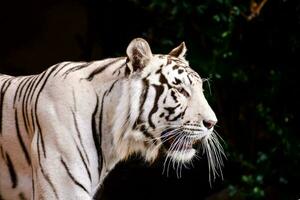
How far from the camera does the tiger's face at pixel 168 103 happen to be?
4191mm

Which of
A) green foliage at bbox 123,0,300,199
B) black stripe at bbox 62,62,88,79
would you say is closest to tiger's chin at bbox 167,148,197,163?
black stripe at bbox 62,62,88,79

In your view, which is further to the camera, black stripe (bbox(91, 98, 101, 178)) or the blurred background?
the blurred background

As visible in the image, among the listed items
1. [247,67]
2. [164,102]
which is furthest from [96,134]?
[247,67]

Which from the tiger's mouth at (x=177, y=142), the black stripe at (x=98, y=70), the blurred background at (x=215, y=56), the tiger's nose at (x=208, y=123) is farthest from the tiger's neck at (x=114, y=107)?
the blurred background at (x=215, y=56)

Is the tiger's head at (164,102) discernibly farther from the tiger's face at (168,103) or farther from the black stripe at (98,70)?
the black stripe at (98,70)

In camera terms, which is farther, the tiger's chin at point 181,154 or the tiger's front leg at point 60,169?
the tiger's chin at point 181,154

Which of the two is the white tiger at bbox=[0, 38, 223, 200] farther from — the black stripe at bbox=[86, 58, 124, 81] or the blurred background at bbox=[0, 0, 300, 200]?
the blurred background at bbox=[0, 0, 300, 200]

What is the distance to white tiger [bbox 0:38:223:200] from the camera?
13.4ft

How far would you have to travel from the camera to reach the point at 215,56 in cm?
694

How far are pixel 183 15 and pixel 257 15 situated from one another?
643 millimetres

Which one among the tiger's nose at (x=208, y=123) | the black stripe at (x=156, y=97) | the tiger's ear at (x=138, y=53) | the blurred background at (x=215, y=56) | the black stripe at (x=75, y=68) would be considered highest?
the tiger's ear at (x=138, y=53)

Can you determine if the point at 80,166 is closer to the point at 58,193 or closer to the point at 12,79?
the point at 58,193

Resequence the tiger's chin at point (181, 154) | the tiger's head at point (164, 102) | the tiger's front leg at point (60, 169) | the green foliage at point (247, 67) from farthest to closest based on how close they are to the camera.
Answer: the green foliage at point (247, 67) < the tiger's chin at point (181, 154) < the tiger's head at point (164, 102) < the tiger's front leg at point (60, 169)

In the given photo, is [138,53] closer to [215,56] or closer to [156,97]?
[156,97]
